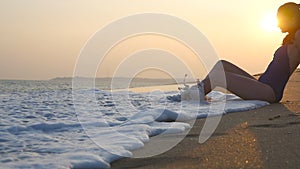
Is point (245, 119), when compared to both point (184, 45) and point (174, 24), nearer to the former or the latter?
point (184, 45)

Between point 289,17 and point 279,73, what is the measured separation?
71cm

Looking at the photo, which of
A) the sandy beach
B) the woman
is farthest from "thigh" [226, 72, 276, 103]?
the sandy beach

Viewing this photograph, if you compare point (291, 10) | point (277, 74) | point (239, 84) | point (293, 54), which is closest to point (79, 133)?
point (239, 84)

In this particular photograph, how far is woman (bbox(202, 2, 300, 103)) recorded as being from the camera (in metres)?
5.04

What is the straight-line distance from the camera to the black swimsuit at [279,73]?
5090mm

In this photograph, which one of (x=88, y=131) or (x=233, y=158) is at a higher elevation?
(x=233, y=158)

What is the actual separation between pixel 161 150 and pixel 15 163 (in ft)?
2.69

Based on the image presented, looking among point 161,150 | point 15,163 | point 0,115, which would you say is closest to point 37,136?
point 15,163

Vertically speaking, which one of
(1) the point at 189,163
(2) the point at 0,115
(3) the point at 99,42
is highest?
(3) the point at 99,42

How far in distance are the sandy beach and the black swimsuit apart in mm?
1973

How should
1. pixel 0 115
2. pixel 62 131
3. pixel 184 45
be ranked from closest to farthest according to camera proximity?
pixel 62 131 < pixel 0 115 < pixel 184 45

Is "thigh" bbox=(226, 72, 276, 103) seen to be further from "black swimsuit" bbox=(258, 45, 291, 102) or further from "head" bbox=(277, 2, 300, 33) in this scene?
"head" bbox=(277, 2, 300, 33)

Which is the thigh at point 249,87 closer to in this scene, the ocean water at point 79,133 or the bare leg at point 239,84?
the bare leg at point 239,84

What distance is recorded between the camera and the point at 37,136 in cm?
296
